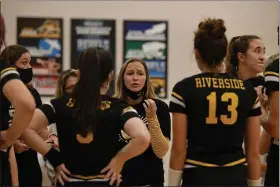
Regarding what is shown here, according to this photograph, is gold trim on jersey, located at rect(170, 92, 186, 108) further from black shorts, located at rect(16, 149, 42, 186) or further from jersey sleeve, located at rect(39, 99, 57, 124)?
black shorts, located at rect(16, 149, 42, 186)

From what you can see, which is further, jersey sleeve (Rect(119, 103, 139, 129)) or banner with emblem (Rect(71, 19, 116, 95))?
banner with emblem (Rect(71, 19, 116, 95))

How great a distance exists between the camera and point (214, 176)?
7.93ft

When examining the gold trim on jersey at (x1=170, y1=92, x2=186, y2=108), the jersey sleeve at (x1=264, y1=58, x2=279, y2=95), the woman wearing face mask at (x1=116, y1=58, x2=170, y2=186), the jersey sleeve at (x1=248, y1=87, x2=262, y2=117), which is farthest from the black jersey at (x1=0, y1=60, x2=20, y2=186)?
the jersey sleeve at (x1=264, y1=58, x2=279, y2=95)

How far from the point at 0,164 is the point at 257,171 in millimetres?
1518

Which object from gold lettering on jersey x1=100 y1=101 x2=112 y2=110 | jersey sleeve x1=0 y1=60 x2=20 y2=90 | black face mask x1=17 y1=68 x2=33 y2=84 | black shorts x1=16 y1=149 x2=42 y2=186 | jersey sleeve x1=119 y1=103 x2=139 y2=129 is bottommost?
black shorts x1=16 y1=149 x2=42 y2=186

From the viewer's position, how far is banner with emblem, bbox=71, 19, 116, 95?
20.6 feet

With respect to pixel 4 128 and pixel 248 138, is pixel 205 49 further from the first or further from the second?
pixel 4 128

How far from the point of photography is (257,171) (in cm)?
257

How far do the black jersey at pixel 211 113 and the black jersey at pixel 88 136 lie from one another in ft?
1.12

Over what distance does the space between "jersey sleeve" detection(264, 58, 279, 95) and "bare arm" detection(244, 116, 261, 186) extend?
0.25 meters

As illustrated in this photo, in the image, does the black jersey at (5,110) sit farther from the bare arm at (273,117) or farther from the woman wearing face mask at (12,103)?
the bare arm at (273,117)

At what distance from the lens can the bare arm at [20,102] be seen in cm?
222

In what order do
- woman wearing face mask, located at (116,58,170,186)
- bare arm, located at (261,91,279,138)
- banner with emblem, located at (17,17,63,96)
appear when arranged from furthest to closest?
banner with emblem, located at (17,17,63,96)
woman wearing face mask, located at (116,58,170,186)
bare arm, located at (261,91,279,138)

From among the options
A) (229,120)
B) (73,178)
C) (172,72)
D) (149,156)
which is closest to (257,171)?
(229,120)
